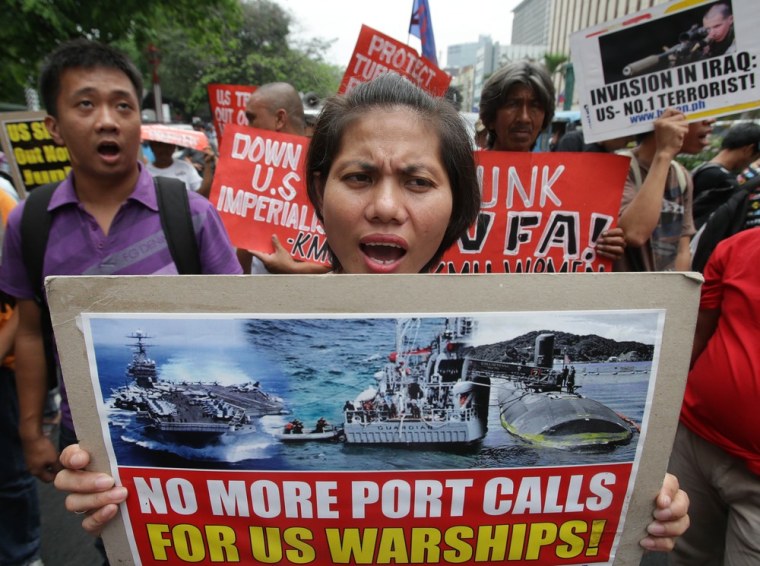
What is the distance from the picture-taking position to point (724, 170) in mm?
4312

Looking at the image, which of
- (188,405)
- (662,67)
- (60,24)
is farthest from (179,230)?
(60,24)

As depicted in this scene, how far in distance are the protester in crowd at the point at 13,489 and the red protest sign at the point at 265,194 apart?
3.35 ft

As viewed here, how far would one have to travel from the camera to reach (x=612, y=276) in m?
0.87

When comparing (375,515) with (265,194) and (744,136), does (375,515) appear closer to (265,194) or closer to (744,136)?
(265,194)

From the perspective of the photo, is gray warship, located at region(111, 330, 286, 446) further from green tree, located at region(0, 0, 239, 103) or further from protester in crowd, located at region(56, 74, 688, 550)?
green tree, located at region(0, 0, 239, 103)

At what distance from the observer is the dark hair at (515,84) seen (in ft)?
8.28

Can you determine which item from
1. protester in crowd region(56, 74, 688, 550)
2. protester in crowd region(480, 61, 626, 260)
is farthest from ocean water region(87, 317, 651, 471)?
protester in crowd region(480, 61, 626, 260)

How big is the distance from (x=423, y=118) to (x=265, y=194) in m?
1.82

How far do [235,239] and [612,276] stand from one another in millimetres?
2273

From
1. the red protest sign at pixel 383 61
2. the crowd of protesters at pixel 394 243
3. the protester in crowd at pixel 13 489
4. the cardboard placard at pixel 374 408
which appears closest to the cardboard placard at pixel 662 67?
the crowd of protesters at pixel 394 243

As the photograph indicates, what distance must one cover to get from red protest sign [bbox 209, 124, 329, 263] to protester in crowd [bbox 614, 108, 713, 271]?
1.51 metres

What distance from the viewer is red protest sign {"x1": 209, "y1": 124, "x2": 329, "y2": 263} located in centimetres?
276

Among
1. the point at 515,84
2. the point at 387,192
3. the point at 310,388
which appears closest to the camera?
the point at 310,388

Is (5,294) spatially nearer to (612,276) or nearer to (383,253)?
(383,253)
